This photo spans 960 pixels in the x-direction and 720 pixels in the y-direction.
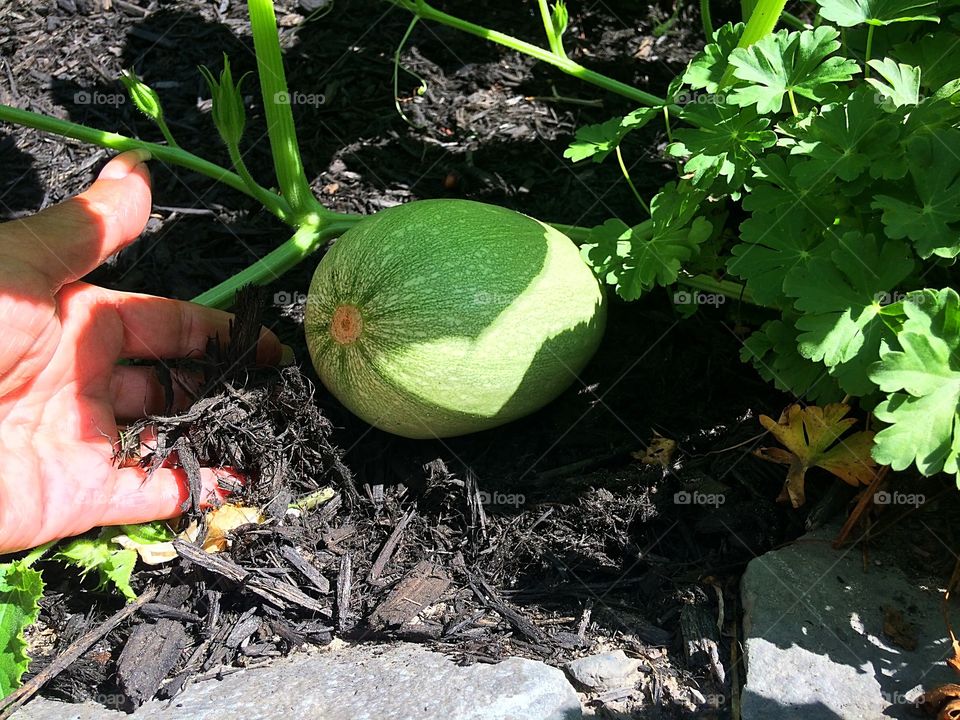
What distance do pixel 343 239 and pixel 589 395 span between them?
1116 millimetres

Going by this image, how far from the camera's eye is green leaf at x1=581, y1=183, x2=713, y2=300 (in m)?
2.80

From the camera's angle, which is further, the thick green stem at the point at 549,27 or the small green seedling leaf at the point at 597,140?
the thick green stem at the point at 549,27

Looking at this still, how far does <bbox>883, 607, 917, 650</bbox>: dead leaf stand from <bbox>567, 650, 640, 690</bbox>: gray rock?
0.75 m

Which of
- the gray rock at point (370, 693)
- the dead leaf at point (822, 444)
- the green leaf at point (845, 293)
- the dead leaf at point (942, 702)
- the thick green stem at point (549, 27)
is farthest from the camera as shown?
the thick green stem at point (549, 27)

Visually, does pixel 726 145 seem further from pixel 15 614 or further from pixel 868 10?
pixel 15 614

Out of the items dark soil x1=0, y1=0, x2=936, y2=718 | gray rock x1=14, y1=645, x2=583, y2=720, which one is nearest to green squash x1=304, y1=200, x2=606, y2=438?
dark soil x1=0, y1=0, x2=936, y2=718

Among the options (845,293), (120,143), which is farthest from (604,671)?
(120,143)

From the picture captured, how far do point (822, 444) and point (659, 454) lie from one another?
0.56 meters

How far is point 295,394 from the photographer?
3.10 meters

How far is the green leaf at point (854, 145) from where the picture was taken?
93.2 inches

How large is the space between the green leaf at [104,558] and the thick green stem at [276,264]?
938 mm

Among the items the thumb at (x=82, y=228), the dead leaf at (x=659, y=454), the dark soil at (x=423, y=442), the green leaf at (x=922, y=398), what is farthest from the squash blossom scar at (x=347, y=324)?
the green leaf at (x=922, y=398)

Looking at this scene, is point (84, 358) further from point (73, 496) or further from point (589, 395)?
point (589, 395)

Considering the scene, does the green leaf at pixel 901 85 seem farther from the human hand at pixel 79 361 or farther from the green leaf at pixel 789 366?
the human hand at pixel 79 361
